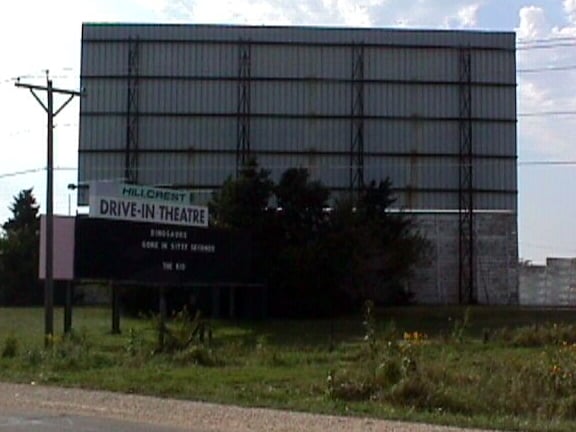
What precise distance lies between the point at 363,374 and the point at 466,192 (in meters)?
55.3

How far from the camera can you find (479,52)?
261ft

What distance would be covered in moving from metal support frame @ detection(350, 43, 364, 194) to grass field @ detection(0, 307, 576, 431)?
3406 centimetres

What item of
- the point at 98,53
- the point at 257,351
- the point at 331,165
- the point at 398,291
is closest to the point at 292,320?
the point at 398,291

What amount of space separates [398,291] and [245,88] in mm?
16861

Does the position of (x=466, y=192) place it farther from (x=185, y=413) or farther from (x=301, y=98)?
(x=185, y=413)

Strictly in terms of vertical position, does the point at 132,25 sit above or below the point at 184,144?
above

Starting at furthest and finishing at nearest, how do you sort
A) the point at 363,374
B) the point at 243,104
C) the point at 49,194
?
the point at 243,104 < the point at 49,194 < the point at 363,374

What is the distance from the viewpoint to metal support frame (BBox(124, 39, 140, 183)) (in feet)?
254

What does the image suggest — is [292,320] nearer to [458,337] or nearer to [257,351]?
[458,337]

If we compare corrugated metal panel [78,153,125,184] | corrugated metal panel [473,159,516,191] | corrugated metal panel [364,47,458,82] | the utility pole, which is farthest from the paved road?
corrugated metal panel [364,47,458,82]

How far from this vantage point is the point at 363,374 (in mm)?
23875

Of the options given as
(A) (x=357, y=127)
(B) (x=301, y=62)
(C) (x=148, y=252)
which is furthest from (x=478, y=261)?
(C) (x=148, y=252)

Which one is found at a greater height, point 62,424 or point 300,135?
point 300,135

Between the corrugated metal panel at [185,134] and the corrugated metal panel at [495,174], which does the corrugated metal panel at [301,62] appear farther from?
the corrugated metal panel at [495,174]
